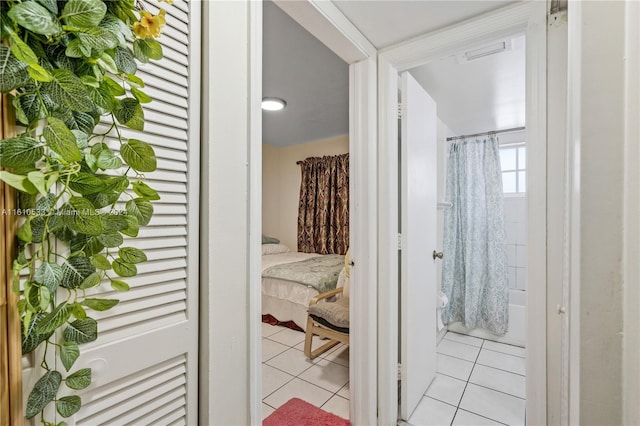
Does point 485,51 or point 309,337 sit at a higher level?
point 485,51

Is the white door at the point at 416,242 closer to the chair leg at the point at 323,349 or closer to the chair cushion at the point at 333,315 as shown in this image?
the chair cushion at the point at 333,315

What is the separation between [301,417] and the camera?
1.92 m

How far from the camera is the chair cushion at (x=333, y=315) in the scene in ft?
7.75

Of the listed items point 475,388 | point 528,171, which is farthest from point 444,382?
point 528,171

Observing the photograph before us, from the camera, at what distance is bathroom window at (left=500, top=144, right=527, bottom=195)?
3.64m

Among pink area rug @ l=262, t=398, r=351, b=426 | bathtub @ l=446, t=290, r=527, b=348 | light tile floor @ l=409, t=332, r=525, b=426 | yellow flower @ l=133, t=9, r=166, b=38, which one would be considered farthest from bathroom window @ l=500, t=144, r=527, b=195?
yellow flower @ l=133, t=9, r=166, b=38

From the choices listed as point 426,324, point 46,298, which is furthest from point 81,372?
point 426,324

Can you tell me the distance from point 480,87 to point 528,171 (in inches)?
51.8

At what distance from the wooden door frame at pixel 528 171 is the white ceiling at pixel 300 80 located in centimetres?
65

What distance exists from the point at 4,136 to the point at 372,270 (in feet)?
5.25

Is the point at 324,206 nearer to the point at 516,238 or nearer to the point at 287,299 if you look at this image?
the point at 287,299

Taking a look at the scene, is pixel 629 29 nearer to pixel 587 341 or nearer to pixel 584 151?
pixel 584 151

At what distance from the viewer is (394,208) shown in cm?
184

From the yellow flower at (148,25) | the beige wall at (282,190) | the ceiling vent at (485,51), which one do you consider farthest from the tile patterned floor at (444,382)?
the beige wall at (282,190)
